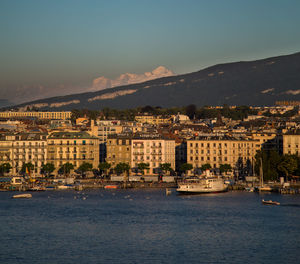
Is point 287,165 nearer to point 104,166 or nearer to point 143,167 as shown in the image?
point 143,167

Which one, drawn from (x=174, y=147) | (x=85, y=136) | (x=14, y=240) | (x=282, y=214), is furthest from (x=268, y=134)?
(x=14, y=240)

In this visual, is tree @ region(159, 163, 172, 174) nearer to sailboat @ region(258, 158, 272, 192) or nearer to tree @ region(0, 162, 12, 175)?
sailboat @ region(258, 158, 272, 192)

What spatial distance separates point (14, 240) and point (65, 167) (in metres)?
51.4

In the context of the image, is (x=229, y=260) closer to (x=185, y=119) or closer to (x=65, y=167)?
(x=65, y=167)

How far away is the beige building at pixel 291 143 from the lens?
4112 inches

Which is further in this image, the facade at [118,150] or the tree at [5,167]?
the facade at [118,150]

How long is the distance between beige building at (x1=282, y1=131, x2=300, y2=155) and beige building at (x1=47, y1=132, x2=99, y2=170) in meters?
25.7

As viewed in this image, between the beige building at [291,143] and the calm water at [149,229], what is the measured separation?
25063mm

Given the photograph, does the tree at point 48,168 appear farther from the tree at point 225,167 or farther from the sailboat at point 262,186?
the sailboat at point 262,186

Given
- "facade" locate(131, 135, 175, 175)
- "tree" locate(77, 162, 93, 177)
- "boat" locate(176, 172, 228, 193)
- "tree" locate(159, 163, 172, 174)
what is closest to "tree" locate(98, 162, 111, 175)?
"tree" locate(77, 162, 93, 177)

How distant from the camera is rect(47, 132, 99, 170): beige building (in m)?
104

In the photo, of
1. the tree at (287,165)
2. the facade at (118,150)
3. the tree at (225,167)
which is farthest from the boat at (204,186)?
the facade at (118,150)

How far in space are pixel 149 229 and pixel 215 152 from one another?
49919 mm

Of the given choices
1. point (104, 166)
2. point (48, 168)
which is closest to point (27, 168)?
point (48, 168)
